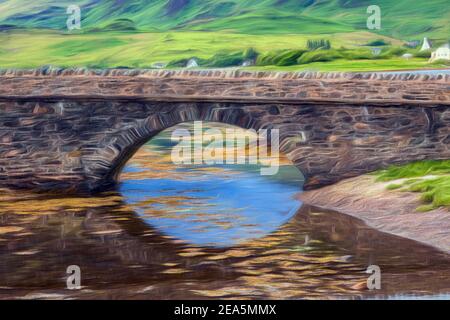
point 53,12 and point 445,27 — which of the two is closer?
point 445,27

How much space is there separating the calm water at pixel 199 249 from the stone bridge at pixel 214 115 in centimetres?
134

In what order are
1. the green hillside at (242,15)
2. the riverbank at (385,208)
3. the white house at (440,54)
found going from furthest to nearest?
the green hillside at (242,15)
the white house at (440,54)
the riverbank at (385,208)

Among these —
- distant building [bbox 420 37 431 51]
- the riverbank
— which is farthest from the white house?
the riverbank

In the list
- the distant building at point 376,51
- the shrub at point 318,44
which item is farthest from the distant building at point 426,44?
the shrub at point 318,44

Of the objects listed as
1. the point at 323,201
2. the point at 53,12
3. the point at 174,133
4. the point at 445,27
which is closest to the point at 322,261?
the point at 323,201

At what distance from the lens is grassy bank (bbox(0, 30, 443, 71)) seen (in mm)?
93750

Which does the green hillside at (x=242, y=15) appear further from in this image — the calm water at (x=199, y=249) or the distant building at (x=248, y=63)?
the calm water at (x=199, y=249)

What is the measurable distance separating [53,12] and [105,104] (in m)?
106

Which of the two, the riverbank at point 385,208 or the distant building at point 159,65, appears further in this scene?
the distant building at point 159,65

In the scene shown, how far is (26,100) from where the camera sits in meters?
32.9

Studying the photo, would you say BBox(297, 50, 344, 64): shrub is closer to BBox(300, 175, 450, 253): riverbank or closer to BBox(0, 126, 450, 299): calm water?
BBox(0, 126, 450, 299): calm water

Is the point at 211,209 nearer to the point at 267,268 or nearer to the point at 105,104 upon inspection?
the point at 105,104

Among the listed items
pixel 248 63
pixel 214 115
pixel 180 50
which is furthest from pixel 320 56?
pixel 214 115

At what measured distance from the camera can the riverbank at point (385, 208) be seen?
86.6ft
